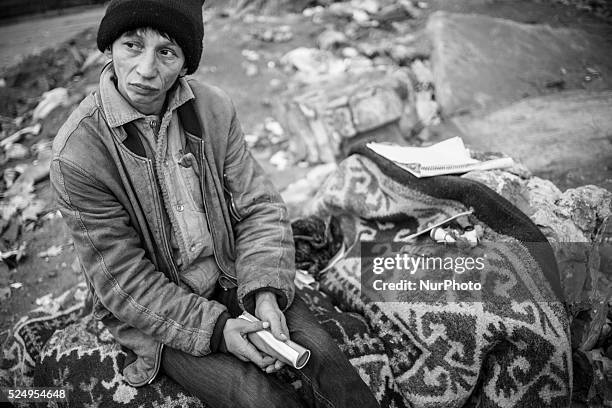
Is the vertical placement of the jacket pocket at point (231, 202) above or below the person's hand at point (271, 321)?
above

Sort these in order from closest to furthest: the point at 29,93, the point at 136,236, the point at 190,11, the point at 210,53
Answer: the point at 190,11 < the point at 136,236 < the point at 29,93 < the point at 210,53

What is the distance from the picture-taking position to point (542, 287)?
→ 2203mm

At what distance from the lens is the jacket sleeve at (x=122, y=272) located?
187 centimetres

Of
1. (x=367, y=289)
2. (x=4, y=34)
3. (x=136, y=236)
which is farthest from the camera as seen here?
(x=4, y=34)

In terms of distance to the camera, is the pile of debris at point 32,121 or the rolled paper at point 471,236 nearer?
the rolled paper at point 471,236

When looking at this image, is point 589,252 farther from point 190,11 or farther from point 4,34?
point 4,34

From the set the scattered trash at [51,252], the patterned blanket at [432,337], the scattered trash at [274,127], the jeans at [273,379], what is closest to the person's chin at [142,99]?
the jeans at [273,379]

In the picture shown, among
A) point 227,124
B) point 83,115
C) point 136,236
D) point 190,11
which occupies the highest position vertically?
point 190,11

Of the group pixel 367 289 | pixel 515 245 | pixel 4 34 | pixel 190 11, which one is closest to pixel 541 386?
pixel 515 245

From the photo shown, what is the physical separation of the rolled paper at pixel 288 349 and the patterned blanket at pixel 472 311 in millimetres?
570

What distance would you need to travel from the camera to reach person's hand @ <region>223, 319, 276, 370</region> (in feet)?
6.43

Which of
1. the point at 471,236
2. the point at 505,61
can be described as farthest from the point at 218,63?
the point at 471,236

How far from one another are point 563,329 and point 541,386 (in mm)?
256

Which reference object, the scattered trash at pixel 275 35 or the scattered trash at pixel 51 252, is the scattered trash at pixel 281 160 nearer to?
the scattered trash at pixel 51 252
